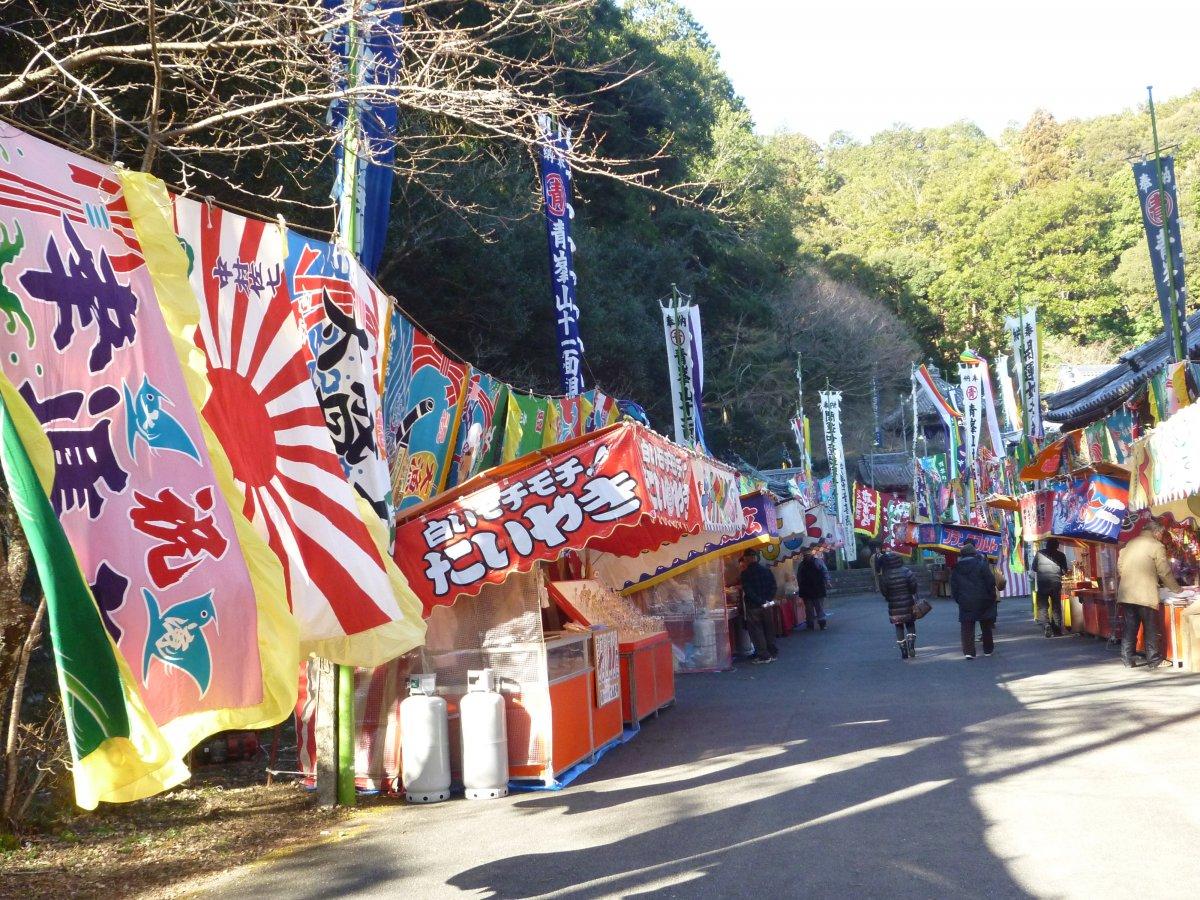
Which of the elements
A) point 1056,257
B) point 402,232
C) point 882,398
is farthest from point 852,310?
point 402,232

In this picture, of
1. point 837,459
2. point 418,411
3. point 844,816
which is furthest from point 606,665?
point 837,459

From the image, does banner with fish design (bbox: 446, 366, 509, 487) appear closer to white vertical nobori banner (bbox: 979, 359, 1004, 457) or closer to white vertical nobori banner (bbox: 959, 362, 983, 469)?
white vertical nobori banner (bbox: 979, 359, 1004, 457)

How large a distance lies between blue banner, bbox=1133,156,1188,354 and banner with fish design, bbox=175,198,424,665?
1326 centimetres

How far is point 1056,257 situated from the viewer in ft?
208

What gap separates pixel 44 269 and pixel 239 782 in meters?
6.77

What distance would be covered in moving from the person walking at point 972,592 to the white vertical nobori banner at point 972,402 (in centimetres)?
1866

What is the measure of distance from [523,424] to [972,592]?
8.57 meters

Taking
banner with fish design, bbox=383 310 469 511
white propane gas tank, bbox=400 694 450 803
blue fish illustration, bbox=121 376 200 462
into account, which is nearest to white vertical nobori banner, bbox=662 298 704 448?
banner with fish design, bbox=383 310 469 511

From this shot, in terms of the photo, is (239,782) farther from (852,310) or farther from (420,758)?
(852,310)

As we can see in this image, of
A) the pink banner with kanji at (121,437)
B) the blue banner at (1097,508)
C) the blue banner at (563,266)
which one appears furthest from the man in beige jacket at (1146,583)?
the pink banner with kanji at (121,437)

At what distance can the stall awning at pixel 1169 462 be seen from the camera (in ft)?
38.6

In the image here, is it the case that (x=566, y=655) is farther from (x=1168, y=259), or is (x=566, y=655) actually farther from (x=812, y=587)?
(x=812, y=587)

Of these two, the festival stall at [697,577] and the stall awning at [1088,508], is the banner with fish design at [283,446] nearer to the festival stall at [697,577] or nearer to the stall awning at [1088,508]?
the festival stall at [697,577]

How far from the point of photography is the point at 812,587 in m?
28.0
